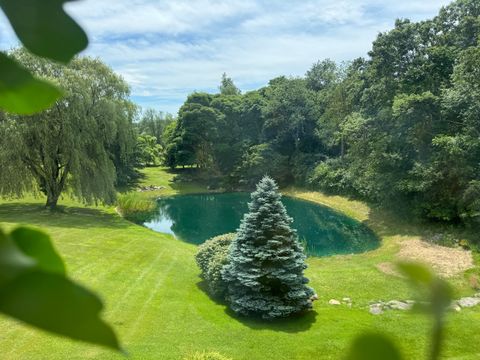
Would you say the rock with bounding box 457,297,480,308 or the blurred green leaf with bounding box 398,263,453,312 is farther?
the rock with bounding box 457,297,480,308

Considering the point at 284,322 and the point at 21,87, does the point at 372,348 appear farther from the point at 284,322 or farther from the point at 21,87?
the point at 284,322

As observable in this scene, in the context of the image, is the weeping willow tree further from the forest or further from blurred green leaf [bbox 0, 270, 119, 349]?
blurred green leaf [bbox 0, 270, 119, 349]

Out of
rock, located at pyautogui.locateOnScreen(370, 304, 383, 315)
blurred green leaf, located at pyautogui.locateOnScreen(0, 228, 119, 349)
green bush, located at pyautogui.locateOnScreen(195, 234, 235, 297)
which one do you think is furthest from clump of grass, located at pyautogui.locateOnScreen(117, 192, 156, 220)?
blurred green leaf, located at pyautogui.locateOnScreen(0, 228, 119, 349)

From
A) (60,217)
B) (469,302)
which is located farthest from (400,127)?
(60,217)

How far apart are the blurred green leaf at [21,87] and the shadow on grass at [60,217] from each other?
50.1ft

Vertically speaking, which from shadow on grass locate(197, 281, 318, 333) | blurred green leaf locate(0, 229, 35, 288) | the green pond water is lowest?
the green pond water

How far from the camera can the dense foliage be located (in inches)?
584

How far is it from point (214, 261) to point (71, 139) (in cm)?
895

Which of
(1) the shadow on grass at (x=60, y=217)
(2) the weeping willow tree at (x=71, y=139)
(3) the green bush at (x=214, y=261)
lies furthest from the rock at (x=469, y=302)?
(2) the weeping willow tree at (x=71, y=139)

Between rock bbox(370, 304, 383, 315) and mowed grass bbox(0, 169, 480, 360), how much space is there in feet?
0.62

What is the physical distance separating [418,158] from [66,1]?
17.9m

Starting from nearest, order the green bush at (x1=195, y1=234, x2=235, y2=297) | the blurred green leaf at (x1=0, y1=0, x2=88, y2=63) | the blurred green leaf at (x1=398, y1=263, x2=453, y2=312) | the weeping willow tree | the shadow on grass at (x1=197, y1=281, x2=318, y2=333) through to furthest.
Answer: the blurred green leaf at (x1=398, y1=263, x2=453, y2=312) < the blurred green leaf at (x1=0, y1=0, x2=88, y2=63) < the shadow on grass at (x1=197, y1=281, x2=318, y2=333) < the green bush at (x1=195, y1=234, x2=235, y2=297) < the weeping willow tree

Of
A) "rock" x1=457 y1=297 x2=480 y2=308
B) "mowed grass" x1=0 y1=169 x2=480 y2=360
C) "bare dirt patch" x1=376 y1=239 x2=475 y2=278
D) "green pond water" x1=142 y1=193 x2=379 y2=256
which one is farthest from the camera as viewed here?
"green pond water" x1=142 y1=193 x2=379 y2=256

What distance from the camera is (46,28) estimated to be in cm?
33
